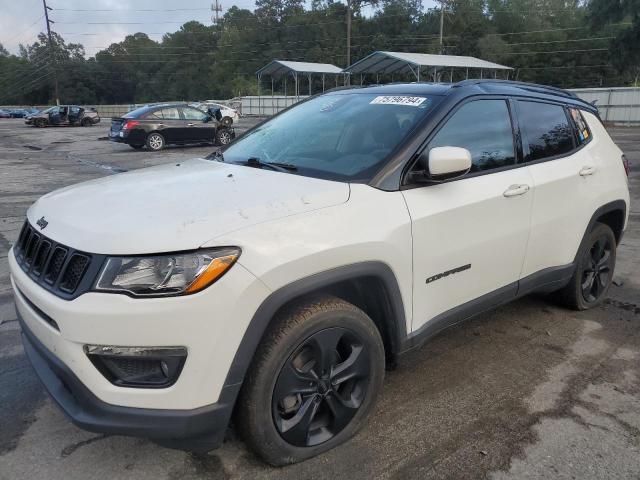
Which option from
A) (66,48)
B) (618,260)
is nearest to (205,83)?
(66,48)

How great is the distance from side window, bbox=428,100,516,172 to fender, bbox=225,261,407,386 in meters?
0.85

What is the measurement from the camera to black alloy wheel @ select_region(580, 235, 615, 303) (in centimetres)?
427

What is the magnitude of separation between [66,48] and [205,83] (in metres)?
26.3

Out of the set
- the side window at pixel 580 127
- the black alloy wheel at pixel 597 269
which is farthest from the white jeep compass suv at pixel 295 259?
the black alloy wheel at pixel 597 269

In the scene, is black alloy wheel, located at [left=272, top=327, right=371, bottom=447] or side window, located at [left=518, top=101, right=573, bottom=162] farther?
side window, located at [left=518, top=101, right=573, bottom=162]

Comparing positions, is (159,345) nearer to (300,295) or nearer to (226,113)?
(300,295)

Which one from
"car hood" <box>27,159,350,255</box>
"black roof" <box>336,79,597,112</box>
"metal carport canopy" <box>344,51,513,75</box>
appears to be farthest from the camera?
"metal carport canopy" <box>344,51,513,75</box>

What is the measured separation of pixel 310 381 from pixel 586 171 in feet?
8.82

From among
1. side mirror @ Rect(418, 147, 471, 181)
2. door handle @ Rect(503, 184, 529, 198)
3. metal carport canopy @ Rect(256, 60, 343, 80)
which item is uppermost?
metal carport canopy @ Rect(256, 60, 343, 80)

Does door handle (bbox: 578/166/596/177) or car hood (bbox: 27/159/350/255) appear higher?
car hood (bbox: 27/159/350/255)

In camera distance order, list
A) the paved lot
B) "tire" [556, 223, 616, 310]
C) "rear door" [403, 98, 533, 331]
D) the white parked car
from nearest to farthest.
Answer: the paved lot < "rear door" [403, 98, 533, 331] < "tire" [556, 223, 616, 310] < the white parked car

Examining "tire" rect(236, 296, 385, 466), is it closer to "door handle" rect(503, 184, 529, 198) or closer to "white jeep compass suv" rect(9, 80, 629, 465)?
"white jeep compass suv" rect(9, 80, 629, 465)

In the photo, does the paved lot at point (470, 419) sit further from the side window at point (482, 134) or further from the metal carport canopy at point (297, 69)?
the metal carport canopy at point (297, 69)

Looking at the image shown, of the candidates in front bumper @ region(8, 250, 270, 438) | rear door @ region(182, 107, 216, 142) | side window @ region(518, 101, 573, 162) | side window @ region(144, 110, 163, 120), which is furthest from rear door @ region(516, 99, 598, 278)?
rear door @ region(182, 107, 216, 142)
